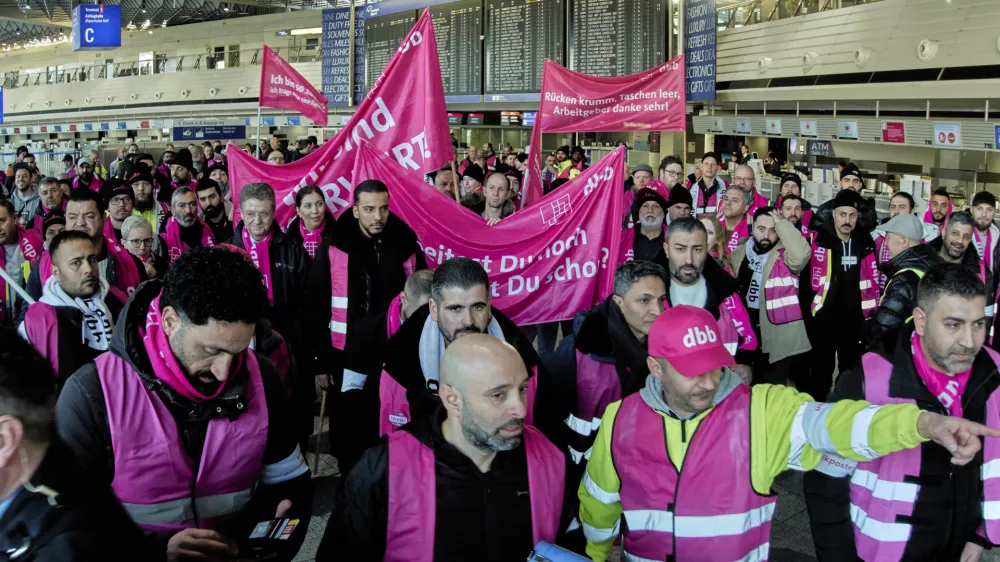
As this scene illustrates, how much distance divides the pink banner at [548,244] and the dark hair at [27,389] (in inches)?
156

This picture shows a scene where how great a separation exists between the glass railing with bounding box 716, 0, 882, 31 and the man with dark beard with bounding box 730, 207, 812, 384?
7964 millimetres

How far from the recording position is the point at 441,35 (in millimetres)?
18188

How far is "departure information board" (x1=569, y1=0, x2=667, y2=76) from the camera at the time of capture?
48.6 feet

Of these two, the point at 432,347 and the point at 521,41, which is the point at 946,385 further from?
the point at 521,41

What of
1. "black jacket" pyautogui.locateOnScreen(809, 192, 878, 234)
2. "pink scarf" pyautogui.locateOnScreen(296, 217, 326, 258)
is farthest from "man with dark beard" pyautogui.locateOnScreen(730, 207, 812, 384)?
"pink scarf" pyautogui.locateOnScreen(296, 217, 326, 258)

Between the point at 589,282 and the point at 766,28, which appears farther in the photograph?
the point at 766,28

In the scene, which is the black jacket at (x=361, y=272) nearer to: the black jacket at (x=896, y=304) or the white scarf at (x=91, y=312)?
the white scarf at (x=91, y=312)

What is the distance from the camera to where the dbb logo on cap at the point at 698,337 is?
8.86ft

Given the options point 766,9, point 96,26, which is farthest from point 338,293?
point 96,26

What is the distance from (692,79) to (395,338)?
510 inches

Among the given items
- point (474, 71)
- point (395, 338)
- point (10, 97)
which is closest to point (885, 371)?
point (395, 338)

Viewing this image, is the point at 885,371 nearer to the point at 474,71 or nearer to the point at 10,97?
the point at 474,71

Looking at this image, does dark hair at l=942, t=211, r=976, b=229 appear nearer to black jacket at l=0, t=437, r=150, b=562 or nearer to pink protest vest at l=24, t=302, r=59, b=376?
pink protest vest at l=24, t=302, r=59, b=376

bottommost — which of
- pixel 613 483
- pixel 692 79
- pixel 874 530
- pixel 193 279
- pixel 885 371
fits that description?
pixel 874 530
